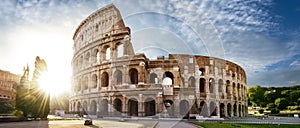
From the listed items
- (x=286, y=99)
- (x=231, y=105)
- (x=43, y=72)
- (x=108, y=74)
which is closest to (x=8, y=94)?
(x=108, y=74)

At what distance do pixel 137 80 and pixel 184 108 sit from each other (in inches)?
274

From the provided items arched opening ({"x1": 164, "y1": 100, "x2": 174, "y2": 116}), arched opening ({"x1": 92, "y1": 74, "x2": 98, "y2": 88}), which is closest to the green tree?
arched opening ({"x1": 164, "y1": 100, "x2": 174, "y2": 116})

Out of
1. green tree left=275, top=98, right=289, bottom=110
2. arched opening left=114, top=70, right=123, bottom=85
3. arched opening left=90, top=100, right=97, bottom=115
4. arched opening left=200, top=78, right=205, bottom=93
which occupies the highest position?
arched opening left=114, top=70, right=123, bottom=85

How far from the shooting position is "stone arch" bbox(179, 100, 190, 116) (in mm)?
29875

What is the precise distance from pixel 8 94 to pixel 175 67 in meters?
48.1

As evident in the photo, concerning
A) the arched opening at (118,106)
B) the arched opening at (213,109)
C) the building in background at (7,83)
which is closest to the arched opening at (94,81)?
the arched opening at (118,106)

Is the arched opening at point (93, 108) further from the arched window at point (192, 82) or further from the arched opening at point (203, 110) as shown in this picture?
the arched opening at point (203, 110)

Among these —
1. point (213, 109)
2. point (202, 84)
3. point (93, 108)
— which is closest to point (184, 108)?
point (213, 109)

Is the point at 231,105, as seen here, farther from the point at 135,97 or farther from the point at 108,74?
the point at 108,74

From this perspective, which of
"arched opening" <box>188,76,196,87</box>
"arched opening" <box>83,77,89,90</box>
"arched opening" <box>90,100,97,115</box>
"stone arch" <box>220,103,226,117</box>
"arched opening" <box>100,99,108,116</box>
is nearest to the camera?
"arched opening" <box>100,99,108,116</box>

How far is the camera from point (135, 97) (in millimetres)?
27703

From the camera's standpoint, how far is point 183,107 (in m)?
30.8

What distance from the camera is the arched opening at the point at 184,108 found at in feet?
97.9

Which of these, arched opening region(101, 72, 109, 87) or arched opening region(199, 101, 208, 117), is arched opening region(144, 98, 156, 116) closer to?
arched opening region(199, 101, 208, 117)
